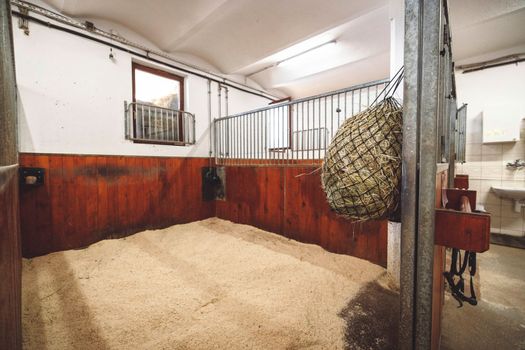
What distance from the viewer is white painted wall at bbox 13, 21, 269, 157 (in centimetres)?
223

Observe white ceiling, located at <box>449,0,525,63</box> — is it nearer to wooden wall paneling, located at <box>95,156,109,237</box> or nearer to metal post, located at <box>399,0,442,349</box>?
metal post, located at <box>399,0,442,349</box>

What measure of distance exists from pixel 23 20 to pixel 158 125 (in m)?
1.59

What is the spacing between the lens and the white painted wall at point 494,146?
10.3 ft

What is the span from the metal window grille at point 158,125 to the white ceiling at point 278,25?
37.9 inches

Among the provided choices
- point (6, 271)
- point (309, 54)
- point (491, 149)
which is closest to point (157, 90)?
point (309, 54)

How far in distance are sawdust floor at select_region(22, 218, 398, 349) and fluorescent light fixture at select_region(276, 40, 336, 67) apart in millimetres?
3118

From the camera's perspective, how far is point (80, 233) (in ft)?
8.32

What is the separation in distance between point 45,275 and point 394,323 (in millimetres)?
2721

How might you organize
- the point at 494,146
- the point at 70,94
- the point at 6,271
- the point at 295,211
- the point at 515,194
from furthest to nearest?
the point at 494,146, the point at 515,194, the point at 295,211, the point at 70,94, the point at 6,271

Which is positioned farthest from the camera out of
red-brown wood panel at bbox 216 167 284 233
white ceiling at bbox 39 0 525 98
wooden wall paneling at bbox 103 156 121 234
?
red-brown wood panel at bbox 216 167 284 233

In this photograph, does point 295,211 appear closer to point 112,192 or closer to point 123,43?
point 112,192

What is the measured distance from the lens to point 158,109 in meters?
3.24

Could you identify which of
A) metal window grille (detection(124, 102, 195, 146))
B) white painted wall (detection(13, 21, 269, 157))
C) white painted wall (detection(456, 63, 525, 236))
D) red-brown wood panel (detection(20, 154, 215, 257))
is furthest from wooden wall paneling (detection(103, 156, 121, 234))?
white painted wall (detection(456, 63, 525, 236))

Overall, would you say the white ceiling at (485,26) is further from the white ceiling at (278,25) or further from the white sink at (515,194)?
the white sink at (515,194)
